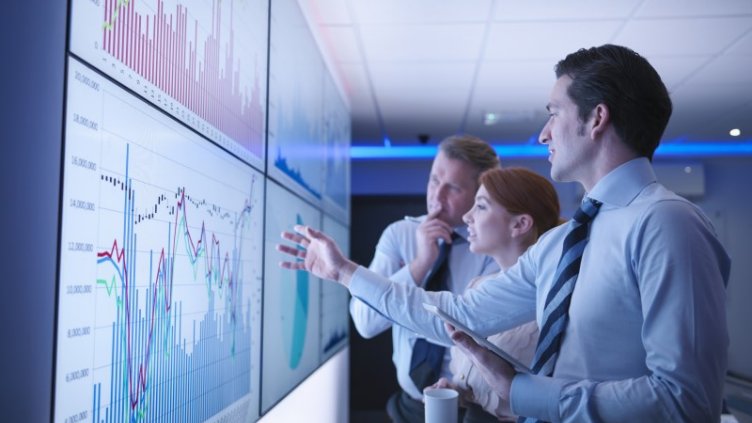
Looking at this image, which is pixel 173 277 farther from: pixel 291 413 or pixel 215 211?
pixel 291 413

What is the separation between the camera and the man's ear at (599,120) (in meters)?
1.22

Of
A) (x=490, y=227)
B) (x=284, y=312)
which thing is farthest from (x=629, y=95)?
(x=284, y=312)

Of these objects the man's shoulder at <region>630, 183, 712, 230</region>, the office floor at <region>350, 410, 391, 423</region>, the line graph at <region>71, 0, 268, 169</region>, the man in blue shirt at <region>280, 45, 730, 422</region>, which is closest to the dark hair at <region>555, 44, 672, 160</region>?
the man in blue shirt at <region>280, 45, 730, 422</region>

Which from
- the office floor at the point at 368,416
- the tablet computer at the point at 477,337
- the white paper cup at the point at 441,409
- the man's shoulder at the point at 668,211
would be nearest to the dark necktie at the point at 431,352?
the white paper cup at the point at 441,409

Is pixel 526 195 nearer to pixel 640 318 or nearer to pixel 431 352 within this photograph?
pixel 431 352

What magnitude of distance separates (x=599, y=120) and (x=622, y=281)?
351mm

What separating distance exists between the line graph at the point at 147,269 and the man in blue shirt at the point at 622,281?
58cm

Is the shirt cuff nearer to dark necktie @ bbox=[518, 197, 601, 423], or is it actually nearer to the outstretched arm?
dark necktie @ bbox=[518, 197, 601, 423]

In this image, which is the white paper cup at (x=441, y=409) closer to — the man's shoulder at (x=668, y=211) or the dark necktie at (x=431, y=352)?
the man's shoulder at (x=668, y=211)

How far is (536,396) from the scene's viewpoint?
1.10 meters

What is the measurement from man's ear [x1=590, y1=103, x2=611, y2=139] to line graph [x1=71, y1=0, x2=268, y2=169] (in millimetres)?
860

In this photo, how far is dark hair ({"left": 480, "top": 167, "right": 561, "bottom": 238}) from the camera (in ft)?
5.90

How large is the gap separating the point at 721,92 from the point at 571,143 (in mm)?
3296

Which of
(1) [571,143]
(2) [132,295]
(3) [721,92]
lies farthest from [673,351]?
(3) [721,92]
